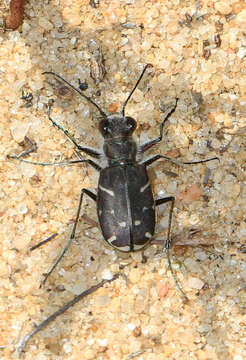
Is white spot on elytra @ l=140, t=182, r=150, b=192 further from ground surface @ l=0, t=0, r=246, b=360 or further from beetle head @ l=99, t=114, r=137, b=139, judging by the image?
beetle head @ l=99, t=114, r=137, b=139

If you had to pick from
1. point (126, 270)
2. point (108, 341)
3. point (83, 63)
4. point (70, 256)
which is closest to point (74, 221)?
point (70, 256)

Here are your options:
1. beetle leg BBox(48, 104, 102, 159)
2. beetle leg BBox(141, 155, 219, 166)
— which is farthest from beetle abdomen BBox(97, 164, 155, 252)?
beetle leg BBox(48, 104, 102, 159)

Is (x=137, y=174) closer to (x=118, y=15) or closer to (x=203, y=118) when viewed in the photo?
(x=203, y=118)

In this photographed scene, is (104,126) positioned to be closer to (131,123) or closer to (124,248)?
(131,123)

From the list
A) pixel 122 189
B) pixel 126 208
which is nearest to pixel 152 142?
pixel 122 189

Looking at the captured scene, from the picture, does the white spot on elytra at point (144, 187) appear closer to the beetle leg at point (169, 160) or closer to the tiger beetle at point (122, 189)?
the tiger beetle at point (122, 189)
